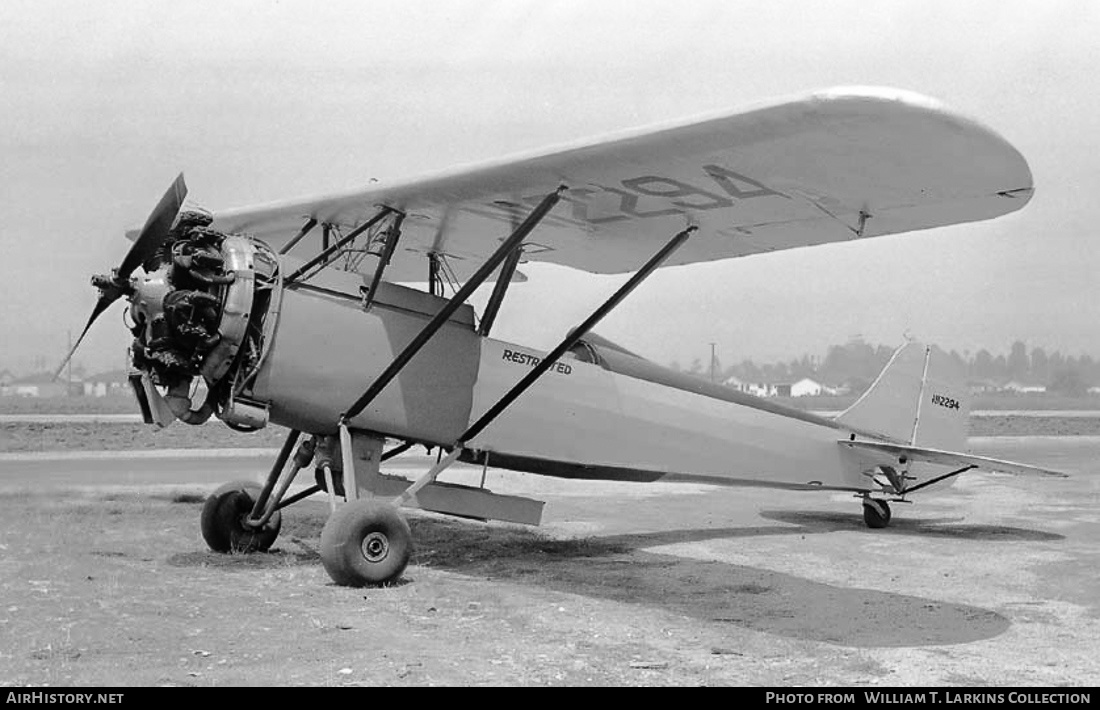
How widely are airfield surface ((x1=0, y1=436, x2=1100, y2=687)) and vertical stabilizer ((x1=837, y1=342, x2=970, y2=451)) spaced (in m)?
1.04

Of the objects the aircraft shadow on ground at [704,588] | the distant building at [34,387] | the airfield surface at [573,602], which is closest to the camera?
the airfield surface at [573,602]

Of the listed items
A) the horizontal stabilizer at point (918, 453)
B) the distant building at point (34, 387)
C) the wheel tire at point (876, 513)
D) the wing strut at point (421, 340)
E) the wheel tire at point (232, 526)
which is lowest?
the distant building at point (34, 387)

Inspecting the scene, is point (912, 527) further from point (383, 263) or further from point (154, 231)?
point (154, 231)

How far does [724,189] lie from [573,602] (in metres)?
3.06

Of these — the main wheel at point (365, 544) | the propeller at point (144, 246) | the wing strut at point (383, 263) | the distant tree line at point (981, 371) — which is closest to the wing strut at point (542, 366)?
the main wheel at point (365, 544)

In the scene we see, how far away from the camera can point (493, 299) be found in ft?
26.4

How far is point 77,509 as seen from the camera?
11359 millimetres

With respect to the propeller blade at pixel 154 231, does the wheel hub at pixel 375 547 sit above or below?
below

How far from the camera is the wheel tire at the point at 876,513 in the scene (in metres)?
11.2

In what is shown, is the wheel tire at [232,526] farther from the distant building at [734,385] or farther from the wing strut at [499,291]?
the distant building at [734,385]

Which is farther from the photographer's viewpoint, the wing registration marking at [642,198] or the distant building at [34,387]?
the distant building at [34,387]

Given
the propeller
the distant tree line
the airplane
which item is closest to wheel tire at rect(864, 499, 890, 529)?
the airplane

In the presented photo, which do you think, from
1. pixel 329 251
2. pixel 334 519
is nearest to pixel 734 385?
pixel 329 251

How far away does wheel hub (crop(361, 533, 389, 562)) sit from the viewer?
6.96 metres
